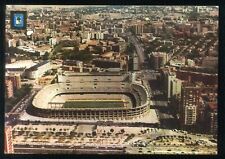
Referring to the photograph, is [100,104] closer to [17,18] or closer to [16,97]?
[16,97]

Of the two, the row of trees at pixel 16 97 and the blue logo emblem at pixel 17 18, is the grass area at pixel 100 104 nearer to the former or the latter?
the row of trees at pixel 16 97

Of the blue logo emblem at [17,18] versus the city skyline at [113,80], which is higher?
the blue logo emblem at [17,18]

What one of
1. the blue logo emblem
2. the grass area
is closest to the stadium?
the grass area

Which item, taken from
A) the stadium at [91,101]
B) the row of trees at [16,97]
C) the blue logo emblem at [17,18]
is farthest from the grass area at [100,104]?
the blue logo emblem at [17,18]

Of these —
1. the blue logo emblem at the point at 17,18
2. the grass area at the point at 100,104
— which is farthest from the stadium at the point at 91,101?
the blue logo emblem at the point at 17,18

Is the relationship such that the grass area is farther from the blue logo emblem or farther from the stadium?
the blue logo emblem

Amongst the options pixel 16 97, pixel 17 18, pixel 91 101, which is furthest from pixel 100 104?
pixel 17 18

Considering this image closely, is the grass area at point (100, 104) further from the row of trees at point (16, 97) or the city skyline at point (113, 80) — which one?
the row of trees at point (16, 97)

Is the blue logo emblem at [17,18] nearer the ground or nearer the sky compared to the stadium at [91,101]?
nearer the sky
